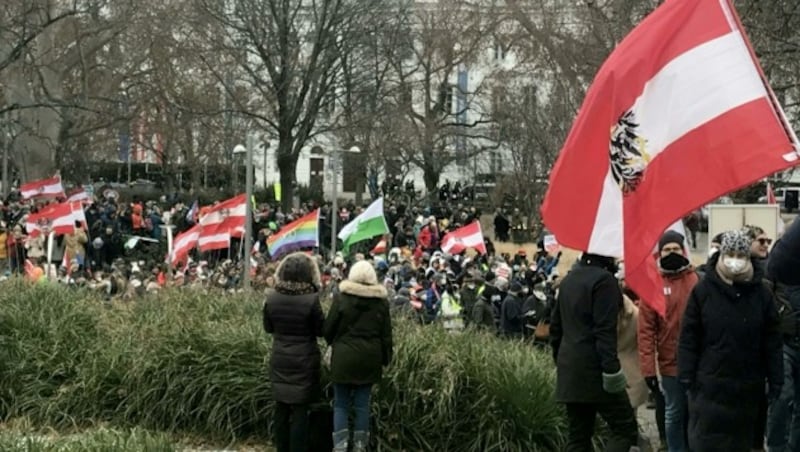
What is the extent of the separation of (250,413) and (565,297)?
3292 millimetres

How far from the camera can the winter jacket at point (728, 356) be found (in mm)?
6383

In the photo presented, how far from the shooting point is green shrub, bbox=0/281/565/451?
870 centimetres

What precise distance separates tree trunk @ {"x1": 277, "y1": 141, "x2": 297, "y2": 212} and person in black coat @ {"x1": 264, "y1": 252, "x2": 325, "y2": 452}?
29994mm

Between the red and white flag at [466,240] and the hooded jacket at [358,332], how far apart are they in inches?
543

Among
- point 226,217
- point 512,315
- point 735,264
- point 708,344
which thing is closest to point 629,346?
point 708,344

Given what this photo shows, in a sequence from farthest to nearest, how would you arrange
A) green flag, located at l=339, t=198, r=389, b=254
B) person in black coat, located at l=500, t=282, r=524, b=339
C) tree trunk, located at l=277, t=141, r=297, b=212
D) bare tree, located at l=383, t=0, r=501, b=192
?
bare tree, located at l=383, t=0, r=501, b=192 → tree trunk, located at l=277, t=141, r=297, b=212 → green flag, located at l=339, t=198, r=389, b=254 → person in black coat, located at l=500, t=282, r=524, b=339

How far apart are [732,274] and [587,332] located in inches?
34.2

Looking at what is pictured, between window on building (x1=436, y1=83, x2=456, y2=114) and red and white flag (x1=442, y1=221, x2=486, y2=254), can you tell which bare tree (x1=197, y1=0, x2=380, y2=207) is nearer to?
window on building (x1=436, y1=83, x2=456, y2=114)

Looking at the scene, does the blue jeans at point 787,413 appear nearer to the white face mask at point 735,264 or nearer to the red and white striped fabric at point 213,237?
the white face mask at point 735,264

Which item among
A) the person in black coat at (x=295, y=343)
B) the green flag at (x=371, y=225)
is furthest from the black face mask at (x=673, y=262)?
the green flag at (x=371, y=225)

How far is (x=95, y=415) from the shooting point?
946cm

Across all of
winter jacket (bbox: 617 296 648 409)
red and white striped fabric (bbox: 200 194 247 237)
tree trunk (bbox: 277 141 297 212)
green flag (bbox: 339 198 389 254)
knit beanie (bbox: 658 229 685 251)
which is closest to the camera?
knit beanie (bbox: 658 229 685 251)

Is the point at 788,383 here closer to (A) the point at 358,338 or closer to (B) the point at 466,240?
(A) the point at 358,338

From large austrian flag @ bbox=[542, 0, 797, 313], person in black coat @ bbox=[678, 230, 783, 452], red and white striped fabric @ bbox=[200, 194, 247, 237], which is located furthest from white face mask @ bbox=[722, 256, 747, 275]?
red and white striped fabric @ bbox=[200, 194, 247, 237]
